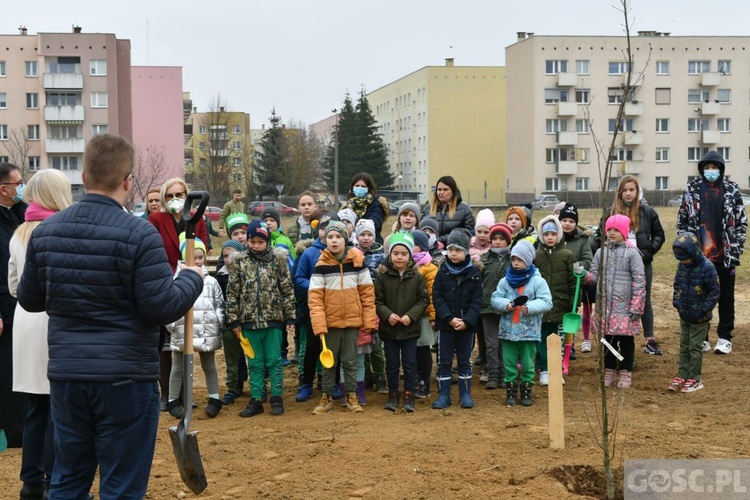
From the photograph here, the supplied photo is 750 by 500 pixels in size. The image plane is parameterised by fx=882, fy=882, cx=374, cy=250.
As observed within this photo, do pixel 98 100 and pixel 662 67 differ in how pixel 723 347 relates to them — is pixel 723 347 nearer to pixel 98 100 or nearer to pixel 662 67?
pixel 98 100

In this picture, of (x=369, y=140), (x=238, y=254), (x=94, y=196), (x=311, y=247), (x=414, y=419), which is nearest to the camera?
(x=94, y=196)

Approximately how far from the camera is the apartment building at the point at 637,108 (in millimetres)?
73250

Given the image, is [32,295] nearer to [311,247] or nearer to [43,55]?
[311,247]

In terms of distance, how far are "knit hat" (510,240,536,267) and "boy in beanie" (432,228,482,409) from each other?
41cm

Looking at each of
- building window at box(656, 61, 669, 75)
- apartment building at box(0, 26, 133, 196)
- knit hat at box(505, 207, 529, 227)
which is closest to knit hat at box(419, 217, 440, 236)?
knit hat at box(505, 207, 529, 227)

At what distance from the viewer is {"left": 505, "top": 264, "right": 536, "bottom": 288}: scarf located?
27.8 feet

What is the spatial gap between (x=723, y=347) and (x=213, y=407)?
6.10m

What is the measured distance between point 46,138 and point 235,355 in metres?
69.0

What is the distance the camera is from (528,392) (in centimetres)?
827

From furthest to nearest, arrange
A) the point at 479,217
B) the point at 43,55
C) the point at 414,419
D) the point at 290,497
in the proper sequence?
1. the point at 43,55
2. the point at 479,217
3. the point at 414,419
4. the point at 290,497

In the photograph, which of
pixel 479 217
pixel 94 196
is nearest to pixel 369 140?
pixel 479 217

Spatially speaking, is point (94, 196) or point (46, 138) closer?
point (94, 196)

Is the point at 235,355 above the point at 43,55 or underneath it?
underneath

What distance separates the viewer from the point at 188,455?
15.3 feet
